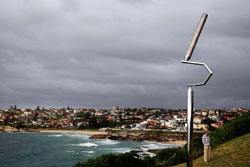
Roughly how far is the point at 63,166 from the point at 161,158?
1677cm

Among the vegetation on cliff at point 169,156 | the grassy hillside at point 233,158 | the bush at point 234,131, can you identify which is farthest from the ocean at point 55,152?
the grassy hillside at point 233,158

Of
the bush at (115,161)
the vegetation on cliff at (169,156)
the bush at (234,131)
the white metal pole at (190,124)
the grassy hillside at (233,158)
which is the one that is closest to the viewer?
the white metal pole at (190,124)

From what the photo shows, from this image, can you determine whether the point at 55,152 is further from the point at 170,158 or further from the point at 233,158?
the point at 233,158

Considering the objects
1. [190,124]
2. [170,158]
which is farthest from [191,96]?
[170,158]

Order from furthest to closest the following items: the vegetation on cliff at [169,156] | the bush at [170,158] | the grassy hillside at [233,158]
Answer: the bush at [170,158] → the vegetation on cliff at [169,156] → the grassy hillside at [233,158]

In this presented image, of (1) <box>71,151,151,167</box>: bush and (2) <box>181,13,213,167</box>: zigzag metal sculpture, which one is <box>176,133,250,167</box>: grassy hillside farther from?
(2) <box>181,13,213,167</box>: zigzag metal sculpture

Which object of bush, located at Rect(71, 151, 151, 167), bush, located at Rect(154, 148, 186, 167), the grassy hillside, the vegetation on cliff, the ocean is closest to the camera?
the grassy hillside

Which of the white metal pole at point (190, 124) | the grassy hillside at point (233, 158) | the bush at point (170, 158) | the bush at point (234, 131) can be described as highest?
the white metal pole at point (190, 124)

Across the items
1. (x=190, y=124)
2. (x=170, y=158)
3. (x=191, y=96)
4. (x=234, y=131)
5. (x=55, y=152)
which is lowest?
(x=55, y=152)

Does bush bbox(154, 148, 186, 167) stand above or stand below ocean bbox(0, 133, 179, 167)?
above

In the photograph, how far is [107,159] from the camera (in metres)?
14.6

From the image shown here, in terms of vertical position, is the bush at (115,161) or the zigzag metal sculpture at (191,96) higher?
the zigzag metal sculpture at (191,96)

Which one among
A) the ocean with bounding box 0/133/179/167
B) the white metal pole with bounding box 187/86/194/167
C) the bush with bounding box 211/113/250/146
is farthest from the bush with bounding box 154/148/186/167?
the ocean with bounding box 0/133/179/167

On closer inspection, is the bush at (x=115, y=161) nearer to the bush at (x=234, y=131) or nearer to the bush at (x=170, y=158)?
the bush at (x=170, y=158)
